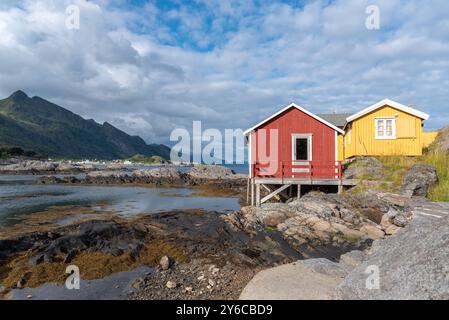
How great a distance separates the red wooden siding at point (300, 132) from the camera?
853 inches

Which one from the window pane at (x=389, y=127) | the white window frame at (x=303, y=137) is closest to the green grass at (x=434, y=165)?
the window pane at (x=389, y=127)

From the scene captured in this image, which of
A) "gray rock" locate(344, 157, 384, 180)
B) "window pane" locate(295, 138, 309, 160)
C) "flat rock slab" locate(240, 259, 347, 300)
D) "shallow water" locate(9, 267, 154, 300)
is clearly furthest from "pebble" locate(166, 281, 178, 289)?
"window pane" locate(295, 138, 309, 160)

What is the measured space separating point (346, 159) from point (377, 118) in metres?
4.25

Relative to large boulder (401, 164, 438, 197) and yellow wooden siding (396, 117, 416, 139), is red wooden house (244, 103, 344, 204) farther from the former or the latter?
large boulder (401, 164, 438, 197)

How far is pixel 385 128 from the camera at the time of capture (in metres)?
22.3

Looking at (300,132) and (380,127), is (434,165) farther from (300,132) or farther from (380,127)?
(300,132)

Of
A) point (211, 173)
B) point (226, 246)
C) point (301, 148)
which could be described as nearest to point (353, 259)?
point (226, 246)

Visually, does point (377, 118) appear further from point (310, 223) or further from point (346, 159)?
point (310, 223)

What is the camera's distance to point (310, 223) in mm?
14055

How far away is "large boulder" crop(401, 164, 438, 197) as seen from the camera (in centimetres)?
1553

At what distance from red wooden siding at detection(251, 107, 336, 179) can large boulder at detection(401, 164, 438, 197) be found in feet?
18.4

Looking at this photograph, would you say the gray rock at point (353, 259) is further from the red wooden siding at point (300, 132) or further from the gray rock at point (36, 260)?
the red wooden siding at point (300, 132)

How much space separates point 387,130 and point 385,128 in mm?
214
